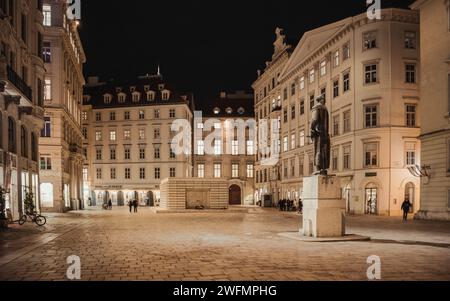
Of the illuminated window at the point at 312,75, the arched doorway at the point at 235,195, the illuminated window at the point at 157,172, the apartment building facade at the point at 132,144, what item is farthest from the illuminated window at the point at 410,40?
the illuminated window at the point at 157,172

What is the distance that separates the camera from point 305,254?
13797 millimetres

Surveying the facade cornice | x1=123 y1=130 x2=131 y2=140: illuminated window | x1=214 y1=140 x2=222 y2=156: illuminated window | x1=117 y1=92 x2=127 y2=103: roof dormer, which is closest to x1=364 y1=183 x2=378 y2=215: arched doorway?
the facade cornice

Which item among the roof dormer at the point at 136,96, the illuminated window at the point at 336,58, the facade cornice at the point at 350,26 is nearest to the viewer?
the facade cornice at the point at 350,26

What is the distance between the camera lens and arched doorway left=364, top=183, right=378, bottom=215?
40250mm

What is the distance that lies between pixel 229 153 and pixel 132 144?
A: 16.7m

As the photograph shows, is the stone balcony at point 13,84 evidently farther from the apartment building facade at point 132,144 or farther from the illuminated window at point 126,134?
the illuminated window at point 126,134

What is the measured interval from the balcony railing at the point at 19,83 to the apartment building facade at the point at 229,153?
52.3 metres

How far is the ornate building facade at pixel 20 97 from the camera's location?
86.4 ft

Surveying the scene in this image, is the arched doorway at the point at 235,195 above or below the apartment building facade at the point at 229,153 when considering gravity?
below

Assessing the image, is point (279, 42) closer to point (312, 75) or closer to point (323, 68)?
point (312, 75)

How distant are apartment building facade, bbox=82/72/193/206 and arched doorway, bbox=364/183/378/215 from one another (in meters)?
38.6

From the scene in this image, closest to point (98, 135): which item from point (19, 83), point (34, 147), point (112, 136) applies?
point (112, 136)

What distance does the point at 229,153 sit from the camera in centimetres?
8150

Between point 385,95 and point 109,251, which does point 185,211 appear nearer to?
point 385,95
